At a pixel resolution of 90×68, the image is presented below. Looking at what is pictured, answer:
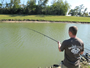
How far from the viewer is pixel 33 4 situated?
49.5 metres

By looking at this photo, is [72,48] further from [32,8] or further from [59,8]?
[59,8]

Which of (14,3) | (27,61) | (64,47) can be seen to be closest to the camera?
(64,47)

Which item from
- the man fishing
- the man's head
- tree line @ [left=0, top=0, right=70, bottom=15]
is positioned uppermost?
tree line @ [left=0, top=0, right=70, bottom=15]

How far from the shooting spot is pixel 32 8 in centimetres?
4856

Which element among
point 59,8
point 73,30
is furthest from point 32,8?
point 73,30

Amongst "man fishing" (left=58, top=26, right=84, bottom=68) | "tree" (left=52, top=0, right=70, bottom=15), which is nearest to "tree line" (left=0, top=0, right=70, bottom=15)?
"tree" (left=52, top=0, right=70, bottom=15)

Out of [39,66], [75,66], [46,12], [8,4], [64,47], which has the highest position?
[8,4]

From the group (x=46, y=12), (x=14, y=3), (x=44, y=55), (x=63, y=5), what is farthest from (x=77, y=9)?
(x=44, y=55)

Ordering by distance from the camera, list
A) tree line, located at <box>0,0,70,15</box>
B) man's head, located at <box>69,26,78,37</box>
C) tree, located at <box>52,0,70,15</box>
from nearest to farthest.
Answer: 1. man's head, located at <box>69,26,78,37</box>
2. tree line, located at <box>0,0,70,15</box>
3. tree, located at <box>52,0,70,15</box>

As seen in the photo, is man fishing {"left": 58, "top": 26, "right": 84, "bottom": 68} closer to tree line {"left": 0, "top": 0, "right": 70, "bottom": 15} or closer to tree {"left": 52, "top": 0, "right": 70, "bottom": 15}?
tree line {"left": 0, "top": 0, "right": 70, "bottom": 15}

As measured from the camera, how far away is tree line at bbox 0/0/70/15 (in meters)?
46.7

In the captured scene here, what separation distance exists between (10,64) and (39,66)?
1.37m

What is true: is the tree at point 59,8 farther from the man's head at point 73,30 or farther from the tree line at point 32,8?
the man's head at point 73,30

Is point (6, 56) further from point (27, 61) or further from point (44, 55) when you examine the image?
point (44, 55)
